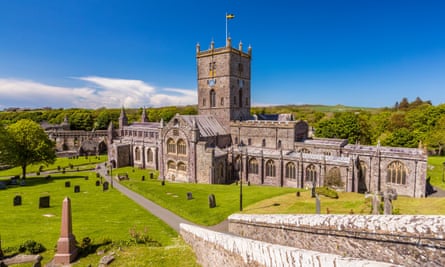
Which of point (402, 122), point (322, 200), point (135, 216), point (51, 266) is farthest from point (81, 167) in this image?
point (402, 122)

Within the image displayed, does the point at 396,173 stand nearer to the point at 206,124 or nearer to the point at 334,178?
the point at 334,178

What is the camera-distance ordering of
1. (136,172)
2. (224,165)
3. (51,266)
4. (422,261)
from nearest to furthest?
(422,261) → (51,266) → (224,165) → (136,172)

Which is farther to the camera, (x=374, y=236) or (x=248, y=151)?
(x=248, y=151)

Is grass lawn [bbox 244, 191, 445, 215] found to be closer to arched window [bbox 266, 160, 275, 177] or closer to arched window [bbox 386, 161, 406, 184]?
arched window [bbox 386, 161, 406, 184]

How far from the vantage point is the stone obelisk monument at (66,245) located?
12859 millimetres

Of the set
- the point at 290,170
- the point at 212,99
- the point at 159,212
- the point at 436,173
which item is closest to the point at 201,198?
the point at 159,212

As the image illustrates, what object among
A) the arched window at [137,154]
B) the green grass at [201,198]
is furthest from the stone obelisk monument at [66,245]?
the arched window at [137,154]

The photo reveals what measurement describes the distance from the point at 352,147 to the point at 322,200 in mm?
13263

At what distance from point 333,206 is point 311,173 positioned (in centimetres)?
1016

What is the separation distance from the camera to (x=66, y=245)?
511 inches

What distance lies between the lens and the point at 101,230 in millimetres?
17641

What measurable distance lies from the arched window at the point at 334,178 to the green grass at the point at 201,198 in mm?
4889

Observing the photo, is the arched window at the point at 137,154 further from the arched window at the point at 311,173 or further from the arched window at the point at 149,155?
the arched window at the point at 311,173

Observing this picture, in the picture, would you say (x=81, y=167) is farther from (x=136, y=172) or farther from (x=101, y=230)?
(x=101, y=230)
